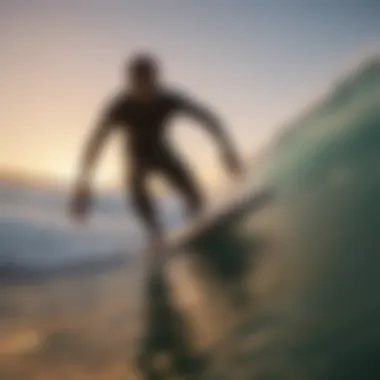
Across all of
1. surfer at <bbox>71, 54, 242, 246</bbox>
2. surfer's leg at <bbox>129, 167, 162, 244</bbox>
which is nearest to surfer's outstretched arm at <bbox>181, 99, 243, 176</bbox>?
surfer at <bbox>71, 54, 242, 246</bbox>

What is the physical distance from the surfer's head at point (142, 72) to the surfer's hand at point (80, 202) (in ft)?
0.66

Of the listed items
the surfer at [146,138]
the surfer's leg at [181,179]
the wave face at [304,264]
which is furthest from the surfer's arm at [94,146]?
the wave face at [304,264]

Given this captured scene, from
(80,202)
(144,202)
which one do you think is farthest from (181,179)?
(80,202)

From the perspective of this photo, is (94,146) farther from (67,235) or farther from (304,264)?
(304,264)

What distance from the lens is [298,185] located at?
1.20 metres

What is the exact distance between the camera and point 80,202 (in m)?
1.19

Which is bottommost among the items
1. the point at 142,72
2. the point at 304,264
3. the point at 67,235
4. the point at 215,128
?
the point at 304,264

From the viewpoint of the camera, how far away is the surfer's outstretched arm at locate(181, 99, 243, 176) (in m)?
1.20

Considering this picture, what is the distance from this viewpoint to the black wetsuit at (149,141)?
1.19 meters

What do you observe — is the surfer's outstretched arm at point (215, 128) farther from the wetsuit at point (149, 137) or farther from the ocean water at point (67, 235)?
the ocean water at point (67, 235)

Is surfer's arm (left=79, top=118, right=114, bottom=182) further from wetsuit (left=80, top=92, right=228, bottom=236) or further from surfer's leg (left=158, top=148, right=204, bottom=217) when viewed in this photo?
surfer's leg (left=158, top=148, right=204, bottom=217)

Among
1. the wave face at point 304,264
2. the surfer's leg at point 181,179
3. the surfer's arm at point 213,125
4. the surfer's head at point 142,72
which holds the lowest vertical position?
the wave face at point 304,264

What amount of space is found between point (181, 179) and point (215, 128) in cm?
11

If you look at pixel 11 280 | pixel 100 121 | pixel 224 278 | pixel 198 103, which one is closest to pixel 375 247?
pixel 224 278
